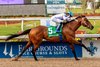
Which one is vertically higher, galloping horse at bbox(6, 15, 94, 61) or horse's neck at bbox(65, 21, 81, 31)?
horse's neck at bbox(65, 21, 81, 31)

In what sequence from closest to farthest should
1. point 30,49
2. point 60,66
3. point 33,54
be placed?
point 60,66
point 33,54
point 30,49

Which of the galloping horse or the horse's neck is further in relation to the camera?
the horse's neck

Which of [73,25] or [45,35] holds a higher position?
[73,25]

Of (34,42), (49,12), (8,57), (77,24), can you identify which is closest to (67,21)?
(77,24)

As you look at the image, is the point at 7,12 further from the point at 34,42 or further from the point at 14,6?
the point at 34,42

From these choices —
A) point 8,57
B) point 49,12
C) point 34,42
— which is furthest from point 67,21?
point 49,12

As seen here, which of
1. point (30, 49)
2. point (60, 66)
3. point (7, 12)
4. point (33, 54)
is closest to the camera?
→ point (60, 66)

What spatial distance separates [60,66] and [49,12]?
2756 centimetres

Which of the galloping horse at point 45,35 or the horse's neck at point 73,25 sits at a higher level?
the horse's neck at point 73,25

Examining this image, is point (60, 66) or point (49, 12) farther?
point (49, 12)

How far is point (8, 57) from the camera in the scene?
47.6 feet

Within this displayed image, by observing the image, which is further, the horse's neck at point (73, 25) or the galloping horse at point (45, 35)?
the horse's neck at point (73, 25)

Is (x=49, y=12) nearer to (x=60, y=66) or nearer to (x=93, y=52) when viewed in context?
(x=93, y=52)

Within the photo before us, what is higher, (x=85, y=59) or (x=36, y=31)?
(x=36, y=31)
